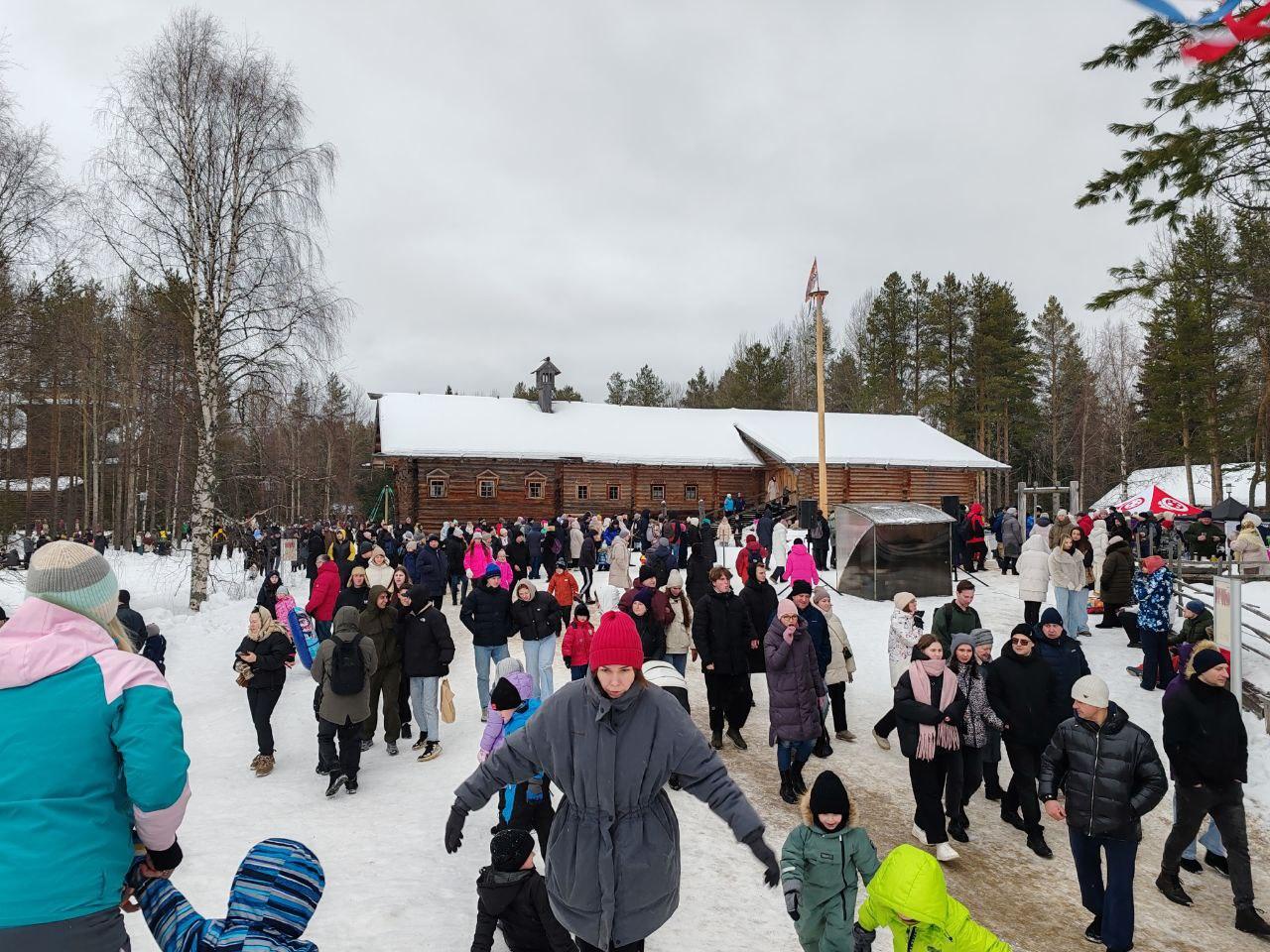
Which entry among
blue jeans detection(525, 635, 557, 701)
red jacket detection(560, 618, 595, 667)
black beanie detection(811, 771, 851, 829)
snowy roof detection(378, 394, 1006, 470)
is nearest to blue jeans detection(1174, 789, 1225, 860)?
black beanie detection(811, 771, 851, 829)

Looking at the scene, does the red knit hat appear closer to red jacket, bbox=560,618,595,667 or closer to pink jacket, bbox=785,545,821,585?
red jacket, bbox=560,618,595,667

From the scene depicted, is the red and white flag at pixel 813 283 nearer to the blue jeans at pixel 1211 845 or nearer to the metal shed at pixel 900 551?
the metal shed at pixel 900 551

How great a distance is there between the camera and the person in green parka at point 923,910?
3102 mm

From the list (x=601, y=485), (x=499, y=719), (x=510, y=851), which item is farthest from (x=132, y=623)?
(x=601, y=485)

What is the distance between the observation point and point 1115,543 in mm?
11992

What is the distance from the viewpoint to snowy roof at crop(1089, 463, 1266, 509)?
4034cm

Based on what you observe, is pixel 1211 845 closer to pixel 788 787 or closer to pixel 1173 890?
pixel 1173 890

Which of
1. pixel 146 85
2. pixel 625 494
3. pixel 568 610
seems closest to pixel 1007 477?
A: pixel 625 494

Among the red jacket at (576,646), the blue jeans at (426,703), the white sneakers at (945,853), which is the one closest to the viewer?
the white sneakers at (945,853)

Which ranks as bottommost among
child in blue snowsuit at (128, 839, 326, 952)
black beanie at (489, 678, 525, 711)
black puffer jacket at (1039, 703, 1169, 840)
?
black puffer jacket at (1039, 703, 1169, 840)

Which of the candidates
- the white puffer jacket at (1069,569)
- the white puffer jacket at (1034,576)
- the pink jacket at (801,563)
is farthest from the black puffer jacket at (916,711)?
the white puffer jacket at (1034,576)

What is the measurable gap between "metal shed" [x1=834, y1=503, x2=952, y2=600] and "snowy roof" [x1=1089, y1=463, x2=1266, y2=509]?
98.3ft

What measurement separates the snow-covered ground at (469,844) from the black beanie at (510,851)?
1.02 m

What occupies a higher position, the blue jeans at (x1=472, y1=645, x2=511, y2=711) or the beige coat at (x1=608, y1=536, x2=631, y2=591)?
the beige coat at (x1=608, y1=536, x2=631, y2=591)
